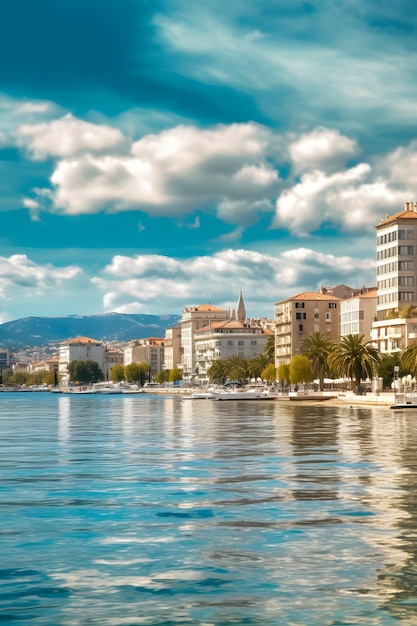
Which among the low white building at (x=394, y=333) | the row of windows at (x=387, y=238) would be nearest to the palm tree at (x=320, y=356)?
the low white building at (x=394, y=333)

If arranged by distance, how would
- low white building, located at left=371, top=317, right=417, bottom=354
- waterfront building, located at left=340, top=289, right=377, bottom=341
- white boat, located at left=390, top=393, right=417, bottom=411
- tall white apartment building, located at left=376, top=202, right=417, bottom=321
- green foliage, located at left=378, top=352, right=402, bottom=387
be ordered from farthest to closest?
1. waterfront building, located at left=340, top=289, right=377, bottom=341
2. tall white apartment building, located at left=376, top=202, right=417, bottom=321
3. low white building, located at left=371, top=317, right=417, bottom=354
4. green foliage, located at left=378, top=352, right=402, bottom=387
5. white boat, located at left=390, top=393, right=417, bottom=411

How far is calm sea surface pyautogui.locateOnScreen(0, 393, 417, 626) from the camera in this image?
17.5m

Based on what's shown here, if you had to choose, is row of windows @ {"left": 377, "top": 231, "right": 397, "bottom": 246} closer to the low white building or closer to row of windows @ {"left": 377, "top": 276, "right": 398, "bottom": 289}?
row of windows @ {"left": 377, "top": 276, "right": 398, "bottom": 289}

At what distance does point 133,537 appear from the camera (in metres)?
24.0

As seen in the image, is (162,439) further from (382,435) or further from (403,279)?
(403,279)

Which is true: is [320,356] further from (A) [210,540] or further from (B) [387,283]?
(A) [210,540]

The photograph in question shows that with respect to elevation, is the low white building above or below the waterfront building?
below

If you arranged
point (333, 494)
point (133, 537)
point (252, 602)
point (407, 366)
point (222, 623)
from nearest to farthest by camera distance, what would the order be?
1. point (222, 623)
2. point (252, 602)
3. point (133, 537)
4. point (333, 494)
5. point (407, 366)

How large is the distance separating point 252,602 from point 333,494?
1388cm

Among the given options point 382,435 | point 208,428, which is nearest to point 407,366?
point 208,428

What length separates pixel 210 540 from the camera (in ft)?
76.8

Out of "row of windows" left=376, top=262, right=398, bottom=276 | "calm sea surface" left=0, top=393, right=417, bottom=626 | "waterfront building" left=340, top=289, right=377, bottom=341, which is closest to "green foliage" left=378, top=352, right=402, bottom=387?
"row of windows" left=376, top=262, right=398, bottom=276

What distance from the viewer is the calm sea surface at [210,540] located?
688 inches

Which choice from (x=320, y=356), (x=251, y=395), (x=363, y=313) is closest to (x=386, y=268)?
(x=363, y=313)
